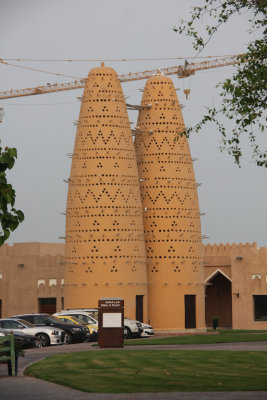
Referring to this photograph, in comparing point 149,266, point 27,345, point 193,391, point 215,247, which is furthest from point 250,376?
point 215,247

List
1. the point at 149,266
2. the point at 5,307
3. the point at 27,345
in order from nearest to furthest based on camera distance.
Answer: the point at 27,345 < the point at 149,266 < the point at 5,307

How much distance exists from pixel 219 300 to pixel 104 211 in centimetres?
1917

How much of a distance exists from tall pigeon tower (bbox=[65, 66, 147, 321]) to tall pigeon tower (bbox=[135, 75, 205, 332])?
220 cm

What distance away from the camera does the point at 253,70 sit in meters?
21.4

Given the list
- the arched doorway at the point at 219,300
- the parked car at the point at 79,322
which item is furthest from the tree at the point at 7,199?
the arched doorway at the point at 219,300

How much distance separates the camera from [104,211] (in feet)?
208

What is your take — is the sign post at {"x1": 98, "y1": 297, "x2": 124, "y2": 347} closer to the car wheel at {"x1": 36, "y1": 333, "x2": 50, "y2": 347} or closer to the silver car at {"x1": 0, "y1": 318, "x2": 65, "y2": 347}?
the silver car at {"x1": 0, "y1": 318, "x2": 65, "y2": 347}

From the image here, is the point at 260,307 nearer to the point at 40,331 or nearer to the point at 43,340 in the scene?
the point at 43,340

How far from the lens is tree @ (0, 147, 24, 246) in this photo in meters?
17.5

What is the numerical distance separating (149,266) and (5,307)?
1320cm

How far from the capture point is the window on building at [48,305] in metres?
71.7

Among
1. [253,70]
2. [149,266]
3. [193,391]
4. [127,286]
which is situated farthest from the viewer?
[149,266]

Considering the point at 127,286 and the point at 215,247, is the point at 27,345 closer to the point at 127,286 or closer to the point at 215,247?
the point at 127,286

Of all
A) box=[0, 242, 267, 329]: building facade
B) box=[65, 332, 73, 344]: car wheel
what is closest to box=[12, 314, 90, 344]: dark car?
box=[65, 332, 73, 344]: car wheel
